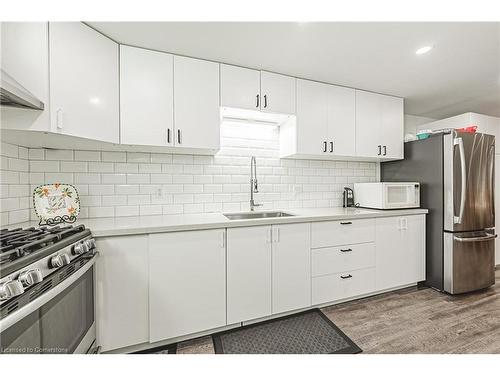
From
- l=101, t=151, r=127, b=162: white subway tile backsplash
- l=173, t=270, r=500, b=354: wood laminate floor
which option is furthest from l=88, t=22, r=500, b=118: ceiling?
l=173, t=270, r=500, b=354: wood laminate floor

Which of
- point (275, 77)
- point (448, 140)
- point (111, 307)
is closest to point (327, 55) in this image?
point (275, 77)

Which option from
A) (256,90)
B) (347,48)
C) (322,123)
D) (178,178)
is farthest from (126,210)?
(347,48)

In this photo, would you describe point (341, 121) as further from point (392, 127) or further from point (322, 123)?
point (392, 127)

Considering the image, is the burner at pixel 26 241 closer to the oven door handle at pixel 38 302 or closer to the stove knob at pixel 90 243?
the stove knob at pixel 90 243

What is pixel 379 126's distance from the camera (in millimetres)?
2734

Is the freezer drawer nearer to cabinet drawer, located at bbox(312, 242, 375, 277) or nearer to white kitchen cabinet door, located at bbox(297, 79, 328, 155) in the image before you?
cabinet drawer, located at bbox(312, 242, 375, 277)

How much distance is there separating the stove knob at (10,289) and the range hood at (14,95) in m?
0.80

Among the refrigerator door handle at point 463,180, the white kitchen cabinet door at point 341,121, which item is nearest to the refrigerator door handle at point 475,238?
the refrigerator door handle at point 463,180

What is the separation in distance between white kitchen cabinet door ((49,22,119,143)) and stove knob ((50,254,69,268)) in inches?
30.5

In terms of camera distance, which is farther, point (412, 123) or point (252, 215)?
point (412, 123)

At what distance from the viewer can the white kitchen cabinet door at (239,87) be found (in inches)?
80.9

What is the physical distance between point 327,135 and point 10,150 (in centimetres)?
267

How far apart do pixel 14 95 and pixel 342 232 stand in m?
2.42

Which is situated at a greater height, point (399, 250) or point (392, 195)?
point (392, 195)
